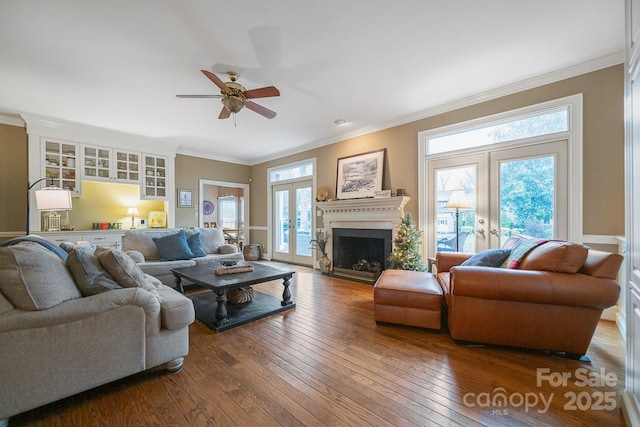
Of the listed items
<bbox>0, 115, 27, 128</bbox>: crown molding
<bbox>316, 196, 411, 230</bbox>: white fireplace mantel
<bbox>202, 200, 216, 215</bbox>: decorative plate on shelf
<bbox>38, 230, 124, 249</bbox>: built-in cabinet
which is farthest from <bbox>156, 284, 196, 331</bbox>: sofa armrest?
<bbox>202, 200, 216, 215</bbox>: decorative plate on shelf

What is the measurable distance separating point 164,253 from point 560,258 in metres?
4.71

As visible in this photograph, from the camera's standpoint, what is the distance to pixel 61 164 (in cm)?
439

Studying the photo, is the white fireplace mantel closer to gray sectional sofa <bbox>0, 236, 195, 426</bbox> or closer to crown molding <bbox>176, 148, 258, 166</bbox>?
crown molding <bbox>176, 148, 258, 166</bbox>

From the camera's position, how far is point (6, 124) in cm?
404

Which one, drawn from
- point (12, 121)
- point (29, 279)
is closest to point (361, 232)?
point (29, 279)

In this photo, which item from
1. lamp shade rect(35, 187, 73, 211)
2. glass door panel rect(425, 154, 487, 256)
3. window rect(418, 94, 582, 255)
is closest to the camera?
window rect(418, 94, 582, 255)

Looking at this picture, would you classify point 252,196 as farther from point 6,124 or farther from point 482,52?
point 482,52

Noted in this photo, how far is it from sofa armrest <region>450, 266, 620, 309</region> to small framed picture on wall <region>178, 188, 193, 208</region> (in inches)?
231

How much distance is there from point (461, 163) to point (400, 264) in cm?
170

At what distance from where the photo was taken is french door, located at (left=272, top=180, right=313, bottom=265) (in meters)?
5.88

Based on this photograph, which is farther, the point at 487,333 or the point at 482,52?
the point at 482,52

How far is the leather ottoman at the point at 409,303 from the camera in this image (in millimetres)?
2361

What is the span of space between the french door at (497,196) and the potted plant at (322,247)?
1.95m

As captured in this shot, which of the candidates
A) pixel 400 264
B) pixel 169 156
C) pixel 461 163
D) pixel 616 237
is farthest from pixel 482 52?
pixel 169 156
